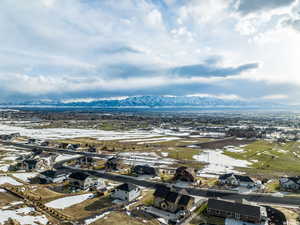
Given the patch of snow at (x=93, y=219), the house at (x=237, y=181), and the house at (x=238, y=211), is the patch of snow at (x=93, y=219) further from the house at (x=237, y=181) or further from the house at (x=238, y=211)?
the house at (x=237, y=181)

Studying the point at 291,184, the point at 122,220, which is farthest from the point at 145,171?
the point at 291,184

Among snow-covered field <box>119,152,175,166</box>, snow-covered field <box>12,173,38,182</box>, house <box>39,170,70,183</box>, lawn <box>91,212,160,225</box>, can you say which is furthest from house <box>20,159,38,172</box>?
lawn <box>91,212,160,225</box>

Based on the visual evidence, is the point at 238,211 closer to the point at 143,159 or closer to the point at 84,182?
the point at 84,182

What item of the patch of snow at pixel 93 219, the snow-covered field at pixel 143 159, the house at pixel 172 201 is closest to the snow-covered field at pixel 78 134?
the snow-covered field at pixel 143 159

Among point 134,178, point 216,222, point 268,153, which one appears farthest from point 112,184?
point 268,153

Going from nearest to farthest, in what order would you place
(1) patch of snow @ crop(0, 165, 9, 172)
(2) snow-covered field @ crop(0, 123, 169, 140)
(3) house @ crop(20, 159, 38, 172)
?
(1) patch of snow @ crop(0, 165, 9, 172) < (3) house @ crop(20, 159, 38, 172) < (2) snow-covered field @ crop(0, 123, 169, 140)

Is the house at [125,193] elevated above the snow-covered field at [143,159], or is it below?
above

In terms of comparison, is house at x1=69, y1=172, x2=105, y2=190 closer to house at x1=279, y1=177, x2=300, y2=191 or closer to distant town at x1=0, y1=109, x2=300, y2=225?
distant town at x1=0, y1=109, x2=300, y2=225
